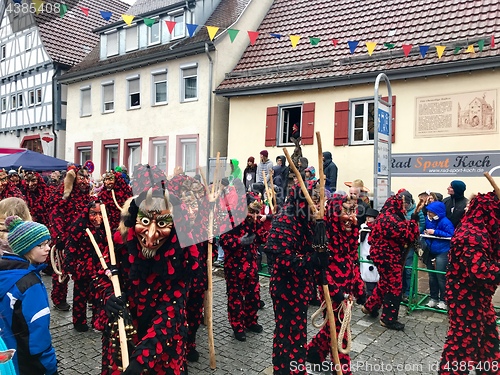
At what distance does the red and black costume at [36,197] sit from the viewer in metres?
8.76

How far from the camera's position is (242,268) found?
5.43m

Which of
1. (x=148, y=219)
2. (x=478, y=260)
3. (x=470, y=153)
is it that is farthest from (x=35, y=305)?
(x=470, y=153)

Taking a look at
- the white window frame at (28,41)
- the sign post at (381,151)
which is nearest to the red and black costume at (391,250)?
the sign post at (381,151)

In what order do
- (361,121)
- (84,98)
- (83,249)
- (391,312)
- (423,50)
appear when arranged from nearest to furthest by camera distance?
(83,249) < (391,312) < (423,50) < (361,121) < (84,98)

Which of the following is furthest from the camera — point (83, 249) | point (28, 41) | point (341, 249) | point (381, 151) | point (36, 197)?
point (28, 41)

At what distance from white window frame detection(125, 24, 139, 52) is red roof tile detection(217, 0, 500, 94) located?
5283mm

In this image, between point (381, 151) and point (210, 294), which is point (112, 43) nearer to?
point (381, 151)

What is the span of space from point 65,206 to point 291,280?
12.4 ft

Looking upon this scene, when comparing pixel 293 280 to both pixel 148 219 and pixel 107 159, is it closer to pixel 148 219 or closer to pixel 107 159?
pixel 148 219

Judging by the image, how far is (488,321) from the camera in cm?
374

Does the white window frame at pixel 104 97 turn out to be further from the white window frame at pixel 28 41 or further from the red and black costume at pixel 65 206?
the red and black costume at pixel 65 206

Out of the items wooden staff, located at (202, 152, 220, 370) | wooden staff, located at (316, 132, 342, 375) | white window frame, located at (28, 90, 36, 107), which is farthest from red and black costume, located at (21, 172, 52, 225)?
white window frame, located at (28, 90, 36, 107)

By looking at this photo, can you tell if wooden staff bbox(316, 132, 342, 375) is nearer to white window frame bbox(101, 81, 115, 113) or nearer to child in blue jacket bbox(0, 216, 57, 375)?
child in blue jacket bbox(0, 216, 57, 375)

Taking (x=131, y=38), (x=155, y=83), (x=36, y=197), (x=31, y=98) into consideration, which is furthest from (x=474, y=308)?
(x=31, y=98)
